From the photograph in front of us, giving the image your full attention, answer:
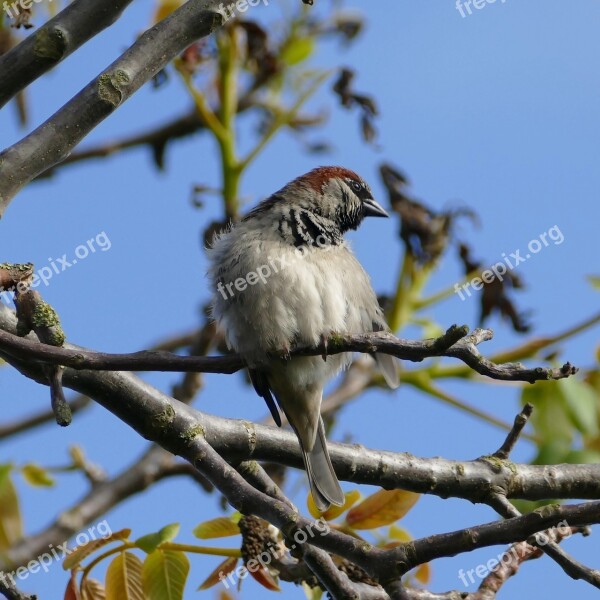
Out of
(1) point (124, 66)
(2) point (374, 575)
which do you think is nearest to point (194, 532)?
(2) point (374, 575)

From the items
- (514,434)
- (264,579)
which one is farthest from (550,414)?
(264,579)

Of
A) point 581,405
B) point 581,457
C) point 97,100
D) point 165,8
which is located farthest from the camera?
point 165,8

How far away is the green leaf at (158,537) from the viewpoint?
2.62 metres

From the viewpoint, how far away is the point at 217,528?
2.83 metres

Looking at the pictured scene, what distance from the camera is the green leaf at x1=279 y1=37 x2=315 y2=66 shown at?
16.9 ft

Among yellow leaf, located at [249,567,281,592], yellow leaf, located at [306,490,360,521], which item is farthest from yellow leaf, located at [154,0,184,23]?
yellow leaf, located at [249,567,281,592]

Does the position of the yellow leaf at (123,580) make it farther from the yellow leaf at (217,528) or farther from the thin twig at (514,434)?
the thin twig at (514,434)

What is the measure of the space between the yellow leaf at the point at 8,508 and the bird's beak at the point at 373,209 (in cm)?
212

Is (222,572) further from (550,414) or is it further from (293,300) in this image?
(550,414)

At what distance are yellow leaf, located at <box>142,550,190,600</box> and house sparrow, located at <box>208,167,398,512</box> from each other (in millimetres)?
739

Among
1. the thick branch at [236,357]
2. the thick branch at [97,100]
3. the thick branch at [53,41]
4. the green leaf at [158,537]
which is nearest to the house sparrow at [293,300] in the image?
the green leaf at [158,537]

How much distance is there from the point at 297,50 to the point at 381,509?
2.96 metres

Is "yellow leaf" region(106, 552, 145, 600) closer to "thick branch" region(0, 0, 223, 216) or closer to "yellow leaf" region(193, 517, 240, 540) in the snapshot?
"yellow leaf" region(193, 517, 240, 540)

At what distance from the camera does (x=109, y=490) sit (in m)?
4.15
